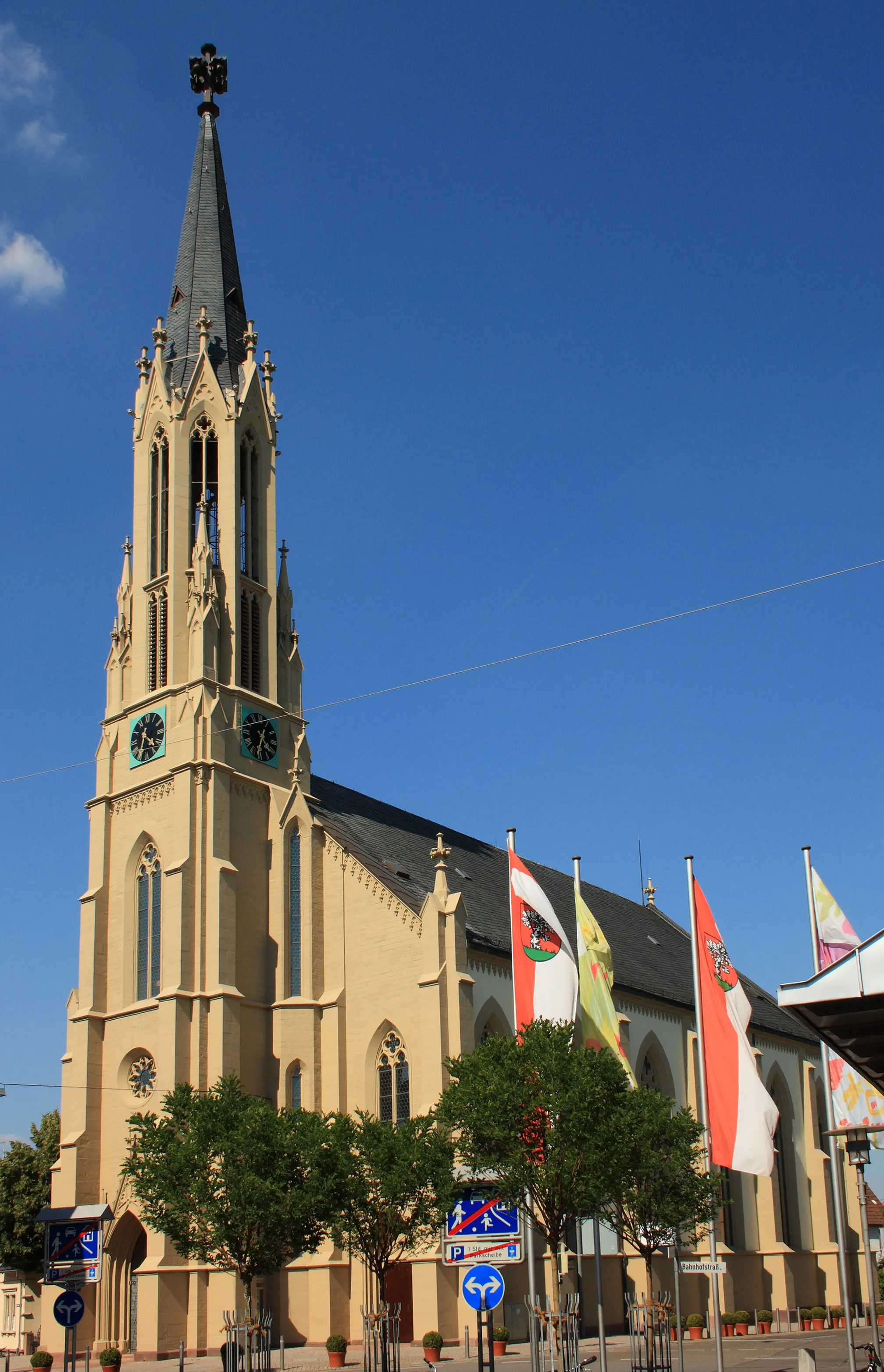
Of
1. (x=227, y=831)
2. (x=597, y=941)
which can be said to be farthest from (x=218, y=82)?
(x=597, y=941)

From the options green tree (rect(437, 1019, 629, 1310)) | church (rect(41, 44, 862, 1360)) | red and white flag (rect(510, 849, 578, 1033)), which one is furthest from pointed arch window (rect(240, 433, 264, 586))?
green tree (rect(437, 1019, 629, 1310))

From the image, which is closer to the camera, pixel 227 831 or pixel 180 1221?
pixel 180 1221

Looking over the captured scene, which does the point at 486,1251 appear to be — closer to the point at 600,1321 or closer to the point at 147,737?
the point at 600,1321

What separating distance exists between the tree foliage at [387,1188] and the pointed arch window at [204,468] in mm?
24638

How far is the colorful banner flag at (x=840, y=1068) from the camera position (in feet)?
108

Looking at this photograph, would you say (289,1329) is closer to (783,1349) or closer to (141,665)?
(783,1349)

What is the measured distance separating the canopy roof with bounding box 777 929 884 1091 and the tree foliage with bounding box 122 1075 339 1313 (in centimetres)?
1546

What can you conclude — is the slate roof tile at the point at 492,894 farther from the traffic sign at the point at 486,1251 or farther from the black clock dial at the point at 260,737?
the traffic sign at the point at 486,1251

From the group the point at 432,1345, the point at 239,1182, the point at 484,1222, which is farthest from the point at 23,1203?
the point at 484,1222

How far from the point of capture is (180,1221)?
27781mm

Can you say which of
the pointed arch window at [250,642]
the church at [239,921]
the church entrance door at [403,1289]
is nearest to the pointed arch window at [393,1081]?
the church at [239,921]

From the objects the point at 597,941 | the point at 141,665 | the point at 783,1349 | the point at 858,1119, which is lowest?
the point at 783,1349

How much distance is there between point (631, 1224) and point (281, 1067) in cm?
1208

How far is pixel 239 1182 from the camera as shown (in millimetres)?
26812
